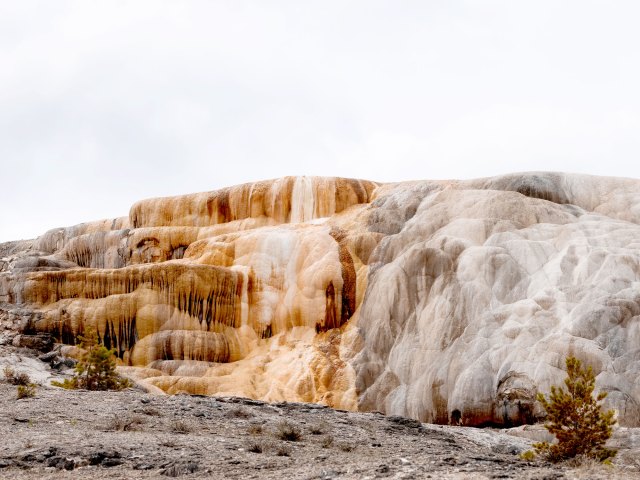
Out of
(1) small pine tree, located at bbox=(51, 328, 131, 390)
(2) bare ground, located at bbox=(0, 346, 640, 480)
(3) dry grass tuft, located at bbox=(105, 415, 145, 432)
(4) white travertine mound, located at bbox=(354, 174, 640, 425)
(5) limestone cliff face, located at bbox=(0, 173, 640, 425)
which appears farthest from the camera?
(5) limestone cliff face, located at bbox=(0, 173, 640, 425)

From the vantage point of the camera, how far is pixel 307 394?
22031 millimetres

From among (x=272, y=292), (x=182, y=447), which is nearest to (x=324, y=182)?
(x=272, y=292)

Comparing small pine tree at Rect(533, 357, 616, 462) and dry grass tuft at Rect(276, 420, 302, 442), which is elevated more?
small pine tree at Rect(533, 357, 616, 462)

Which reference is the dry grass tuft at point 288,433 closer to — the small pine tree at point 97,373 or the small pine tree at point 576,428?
the small pine tree at point 576,428

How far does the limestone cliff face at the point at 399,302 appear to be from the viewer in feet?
63.3

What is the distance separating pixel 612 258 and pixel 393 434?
1139cm

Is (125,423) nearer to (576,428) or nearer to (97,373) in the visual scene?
(97,373)

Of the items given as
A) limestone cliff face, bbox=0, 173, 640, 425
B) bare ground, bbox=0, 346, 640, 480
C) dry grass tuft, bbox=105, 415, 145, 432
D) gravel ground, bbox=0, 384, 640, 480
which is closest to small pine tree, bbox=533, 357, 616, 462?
bare ground, bbox=0, 346, 640, 480

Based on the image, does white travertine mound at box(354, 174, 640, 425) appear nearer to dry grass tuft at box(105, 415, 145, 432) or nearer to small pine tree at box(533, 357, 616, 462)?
small pine tree at box(533, 357, 616, 462)

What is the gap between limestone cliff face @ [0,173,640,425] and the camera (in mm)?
19281

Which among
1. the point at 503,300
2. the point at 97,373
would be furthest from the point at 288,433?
the point at 503,300

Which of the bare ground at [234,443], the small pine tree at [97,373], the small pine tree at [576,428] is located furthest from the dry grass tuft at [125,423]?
the small pine tree at [576,428]

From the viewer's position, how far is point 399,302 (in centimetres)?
2319

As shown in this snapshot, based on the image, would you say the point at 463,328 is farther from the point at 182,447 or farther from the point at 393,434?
the point at 182,447
